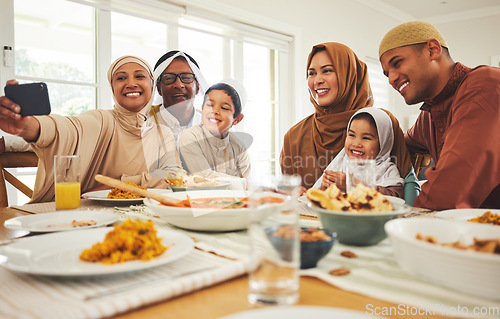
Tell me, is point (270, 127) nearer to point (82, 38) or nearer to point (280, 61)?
point (280, 61)

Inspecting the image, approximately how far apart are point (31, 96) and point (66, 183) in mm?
428

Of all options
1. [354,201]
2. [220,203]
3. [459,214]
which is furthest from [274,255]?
[459,214]

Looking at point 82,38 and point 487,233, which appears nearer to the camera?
point 487,233

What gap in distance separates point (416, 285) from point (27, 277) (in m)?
0.58

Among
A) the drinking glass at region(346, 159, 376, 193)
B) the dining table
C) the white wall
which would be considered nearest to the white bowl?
the dining table

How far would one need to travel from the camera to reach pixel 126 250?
583 mm

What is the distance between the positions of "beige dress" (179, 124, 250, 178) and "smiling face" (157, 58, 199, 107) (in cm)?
26

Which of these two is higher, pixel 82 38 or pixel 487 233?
pixel 82 38

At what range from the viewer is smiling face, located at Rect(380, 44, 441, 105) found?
1.66m

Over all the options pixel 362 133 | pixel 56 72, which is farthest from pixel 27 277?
pixel 56 72

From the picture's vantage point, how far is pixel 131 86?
2154mm

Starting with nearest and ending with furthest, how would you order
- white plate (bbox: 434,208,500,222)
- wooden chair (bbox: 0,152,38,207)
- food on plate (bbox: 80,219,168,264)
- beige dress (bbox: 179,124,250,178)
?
food on plate (bbox: 80,219,168,264), white plate (bbox: 434,208,500,222), wooden chair (bbox: 0,152,38,207), beige dress (bbox: 179,124,250,178)

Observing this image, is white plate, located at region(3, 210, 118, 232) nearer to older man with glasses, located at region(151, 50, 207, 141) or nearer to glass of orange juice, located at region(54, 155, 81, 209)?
glass of orange juice, located at region(54, 155, 81, 209)

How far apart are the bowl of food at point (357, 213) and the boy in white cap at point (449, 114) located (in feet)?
2.44
